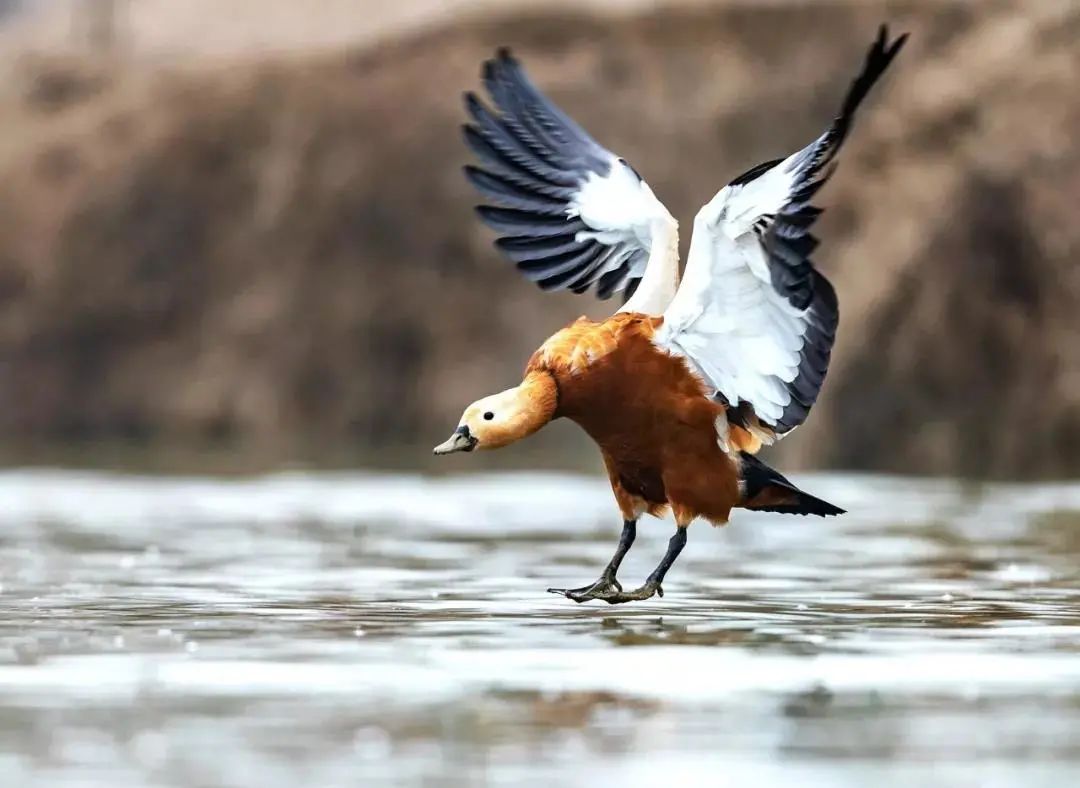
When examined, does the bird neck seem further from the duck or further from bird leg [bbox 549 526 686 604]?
bird leg [bbox 549 526 686 604]

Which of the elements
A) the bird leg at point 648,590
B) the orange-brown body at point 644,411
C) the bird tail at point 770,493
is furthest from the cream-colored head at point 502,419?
the bird tail at point 770,493

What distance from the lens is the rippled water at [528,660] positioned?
6008 millimetres

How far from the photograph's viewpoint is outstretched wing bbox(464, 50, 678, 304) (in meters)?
11.6

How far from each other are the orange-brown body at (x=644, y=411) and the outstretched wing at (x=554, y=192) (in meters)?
1.50

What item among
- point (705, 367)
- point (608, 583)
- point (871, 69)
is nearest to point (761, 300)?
point (705, 367)

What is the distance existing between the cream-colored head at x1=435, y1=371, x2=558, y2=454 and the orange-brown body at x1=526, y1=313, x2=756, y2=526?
0.55ft

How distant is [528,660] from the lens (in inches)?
314

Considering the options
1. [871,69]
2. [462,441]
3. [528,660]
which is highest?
[871,69]

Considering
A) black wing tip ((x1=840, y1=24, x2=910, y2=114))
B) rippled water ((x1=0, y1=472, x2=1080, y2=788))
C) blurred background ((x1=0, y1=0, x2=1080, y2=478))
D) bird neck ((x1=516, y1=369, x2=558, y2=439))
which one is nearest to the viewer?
rippled water ((x1=0, y1=472, x2=1080, y2=788))

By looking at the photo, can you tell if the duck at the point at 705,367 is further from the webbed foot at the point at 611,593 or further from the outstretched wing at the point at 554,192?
the outstretched wing at the point at 554,192

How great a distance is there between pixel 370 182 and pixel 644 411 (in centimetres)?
3157

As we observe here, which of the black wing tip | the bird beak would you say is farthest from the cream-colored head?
the black wing tip

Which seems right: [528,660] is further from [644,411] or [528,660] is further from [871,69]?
[871,69]

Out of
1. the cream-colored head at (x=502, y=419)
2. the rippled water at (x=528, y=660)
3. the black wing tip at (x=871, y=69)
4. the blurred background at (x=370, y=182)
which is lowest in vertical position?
the rippled water at (x=528, y=660)
